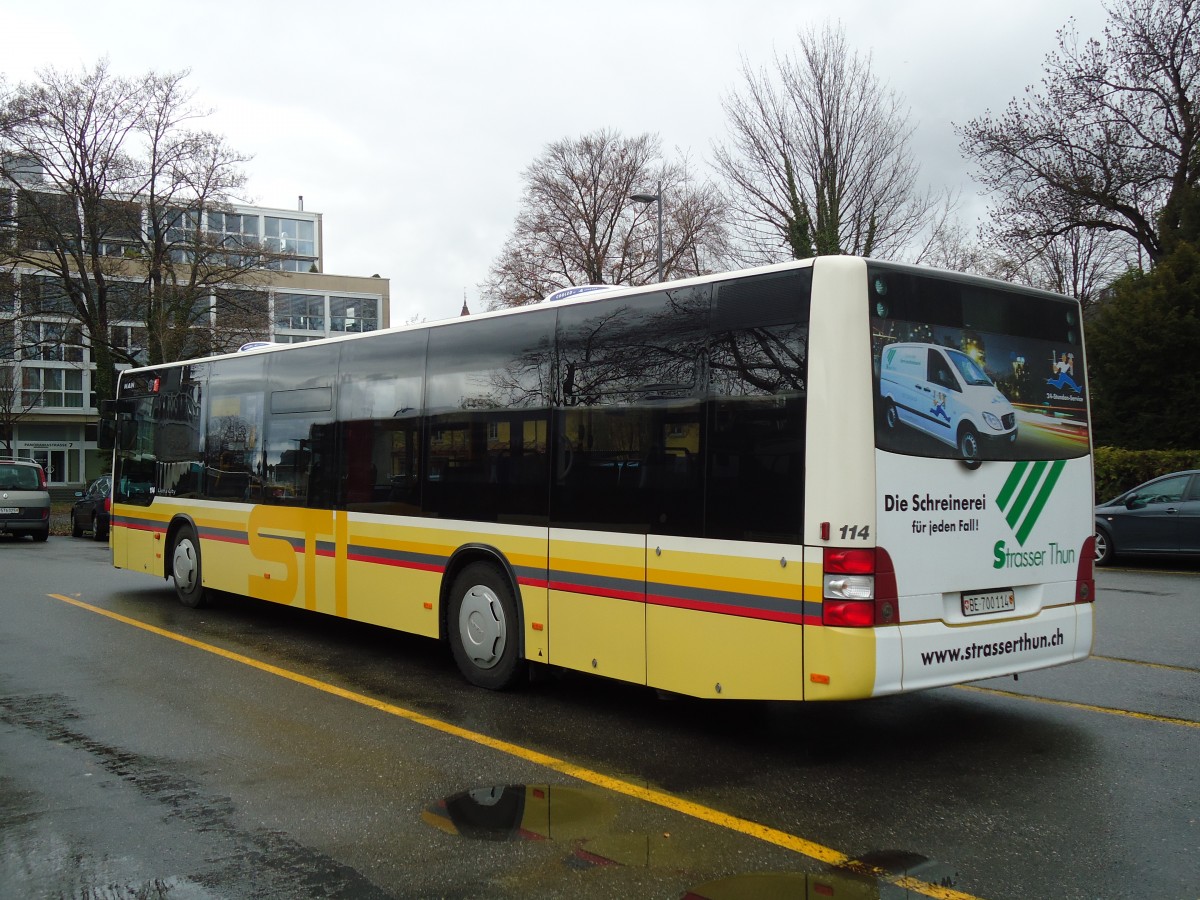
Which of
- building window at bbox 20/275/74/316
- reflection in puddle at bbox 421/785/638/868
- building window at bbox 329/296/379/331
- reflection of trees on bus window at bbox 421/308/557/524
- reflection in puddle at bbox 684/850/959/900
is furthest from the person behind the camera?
building window at bbox 329/296/379/331

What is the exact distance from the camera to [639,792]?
5398 mm

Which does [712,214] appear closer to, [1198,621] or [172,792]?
[1198,621]

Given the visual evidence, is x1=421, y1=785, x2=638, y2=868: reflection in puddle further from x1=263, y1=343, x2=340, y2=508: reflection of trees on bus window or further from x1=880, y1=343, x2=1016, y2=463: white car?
x1=263, y1=343, x2=340, y2=508: reflection of trees on bus window

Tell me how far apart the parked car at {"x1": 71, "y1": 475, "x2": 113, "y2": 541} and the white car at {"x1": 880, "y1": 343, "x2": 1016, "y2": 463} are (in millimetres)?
24805

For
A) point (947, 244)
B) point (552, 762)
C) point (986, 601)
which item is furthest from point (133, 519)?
point (947, 244)

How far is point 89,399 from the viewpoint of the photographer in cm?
6562

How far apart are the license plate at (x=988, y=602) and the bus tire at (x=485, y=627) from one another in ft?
10.1

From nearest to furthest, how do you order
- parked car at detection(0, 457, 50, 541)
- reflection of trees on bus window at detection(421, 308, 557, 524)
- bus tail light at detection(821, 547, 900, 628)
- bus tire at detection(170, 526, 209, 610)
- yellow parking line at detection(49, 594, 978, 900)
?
yellow parking line at detection(49, 594, 978, 900) < bus tail light at detection(821, 547, 900, 628) < reflection of trees on bus window at detection(421, 308, 557, 524) < bus tire at detection(170, 526, 209, 610) < parked car at detection(0, 457, 50, 541)

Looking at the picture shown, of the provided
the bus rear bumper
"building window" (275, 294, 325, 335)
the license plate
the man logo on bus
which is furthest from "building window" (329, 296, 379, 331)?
the license plate

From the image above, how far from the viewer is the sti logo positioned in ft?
20.1

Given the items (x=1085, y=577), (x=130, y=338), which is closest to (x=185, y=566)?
(x=1085, y=577)

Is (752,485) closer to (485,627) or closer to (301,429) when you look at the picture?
(485,627)

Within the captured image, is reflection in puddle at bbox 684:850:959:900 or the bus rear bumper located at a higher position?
the bus rear bumper

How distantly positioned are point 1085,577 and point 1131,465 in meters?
17.3
